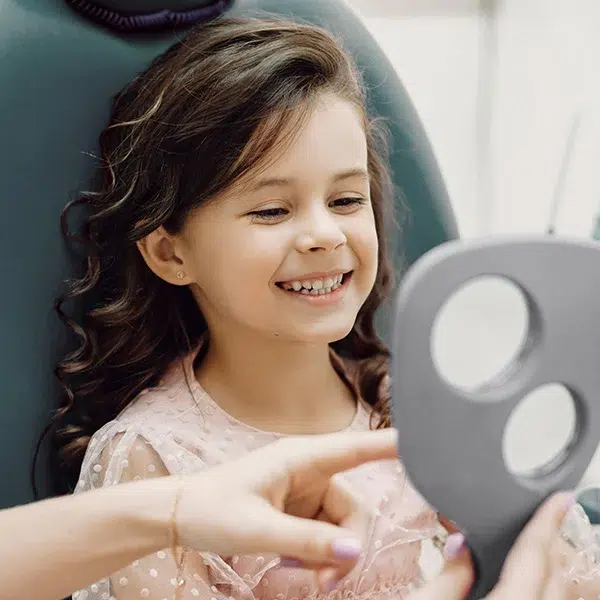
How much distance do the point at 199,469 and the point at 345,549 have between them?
24 cm

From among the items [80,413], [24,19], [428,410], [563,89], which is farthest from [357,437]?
[563,89]

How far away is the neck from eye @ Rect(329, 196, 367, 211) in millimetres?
120

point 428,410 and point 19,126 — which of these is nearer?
point 428,410

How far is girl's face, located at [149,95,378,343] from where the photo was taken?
1.90ft

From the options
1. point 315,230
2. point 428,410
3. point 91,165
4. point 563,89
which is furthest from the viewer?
point 563,89

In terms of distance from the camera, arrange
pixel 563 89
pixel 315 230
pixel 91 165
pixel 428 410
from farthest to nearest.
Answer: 1. pixel 563 89
2. pixel 91 165
3. pixel 315 230
4. pixel 428 410

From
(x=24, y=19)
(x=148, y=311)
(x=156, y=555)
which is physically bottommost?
(x=156, y=555)

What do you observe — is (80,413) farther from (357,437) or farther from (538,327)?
(538,327)

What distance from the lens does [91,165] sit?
2.19 feet

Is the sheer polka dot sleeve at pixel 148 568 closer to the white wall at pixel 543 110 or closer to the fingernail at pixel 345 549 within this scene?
the fingernail at pixel 345 549

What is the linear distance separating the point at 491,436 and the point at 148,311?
37 cm

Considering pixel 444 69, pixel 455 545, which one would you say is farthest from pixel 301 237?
pixel 444 69

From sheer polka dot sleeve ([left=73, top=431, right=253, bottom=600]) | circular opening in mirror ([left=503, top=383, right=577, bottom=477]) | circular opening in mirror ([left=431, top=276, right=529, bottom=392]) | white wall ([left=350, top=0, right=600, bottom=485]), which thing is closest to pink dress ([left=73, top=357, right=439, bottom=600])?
sheer polka dot sleeve ([left=73, top=431, right=253, bottom=600])

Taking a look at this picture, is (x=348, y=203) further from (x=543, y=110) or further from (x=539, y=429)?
(x=543, y=110)
